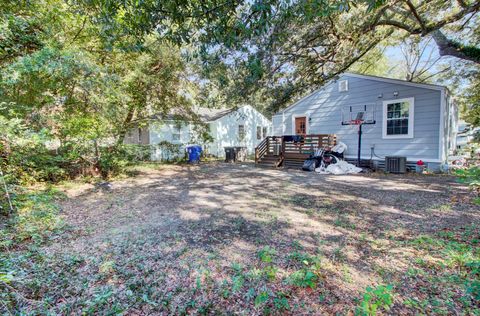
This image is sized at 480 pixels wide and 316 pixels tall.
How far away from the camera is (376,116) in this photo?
870cm

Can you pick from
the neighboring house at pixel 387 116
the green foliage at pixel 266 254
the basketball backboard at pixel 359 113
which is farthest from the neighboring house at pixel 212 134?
the green foliage at pixel 266 254

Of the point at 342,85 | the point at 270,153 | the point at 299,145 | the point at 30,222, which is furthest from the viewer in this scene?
the point at 270,153

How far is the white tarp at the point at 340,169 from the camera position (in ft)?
27.4

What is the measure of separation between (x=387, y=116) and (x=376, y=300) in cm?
846

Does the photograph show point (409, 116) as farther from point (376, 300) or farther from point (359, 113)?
point (376, 300)

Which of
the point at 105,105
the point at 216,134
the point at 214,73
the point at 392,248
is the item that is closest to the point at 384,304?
the point at 392,248

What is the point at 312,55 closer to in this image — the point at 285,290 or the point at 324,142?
the point at 324,142

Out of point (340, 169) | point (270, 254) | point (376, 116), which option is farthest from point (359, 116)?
point (270, 254)

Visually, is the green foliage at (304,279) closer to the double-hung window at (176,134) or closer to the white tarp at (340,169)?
the white tarp at (340,169)

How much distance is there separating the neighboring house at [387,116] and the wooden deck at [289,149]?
1.07m

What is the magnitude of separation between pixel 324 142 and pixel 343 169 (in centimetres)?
147

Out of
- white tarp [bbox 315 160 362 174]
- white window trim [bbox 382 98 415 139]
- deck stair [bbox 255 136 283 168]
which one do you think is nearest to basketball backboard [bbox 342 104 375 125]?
white window trim [bbox 382 98 415 139]

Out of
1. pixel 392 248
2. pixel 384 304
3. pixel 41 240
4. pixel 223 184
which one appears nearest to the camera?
pixel 384 304

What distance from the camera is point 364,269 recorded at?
2332 millimetres
